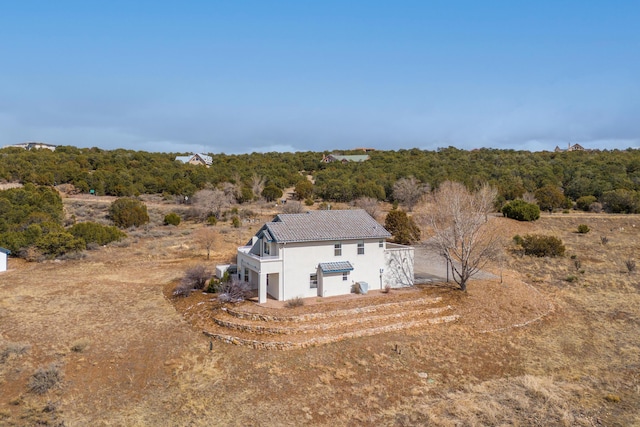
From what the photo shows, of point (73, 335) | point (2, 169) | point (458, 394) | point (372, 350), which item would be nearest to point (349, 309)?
point (372, 350)

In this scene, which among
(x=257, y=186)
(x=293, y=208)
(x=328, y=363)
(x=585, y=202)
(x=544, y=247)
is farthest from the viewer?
(x=257, y=186)

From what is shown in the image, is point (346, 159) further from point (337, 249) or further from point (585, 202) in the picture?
point (337, 249)

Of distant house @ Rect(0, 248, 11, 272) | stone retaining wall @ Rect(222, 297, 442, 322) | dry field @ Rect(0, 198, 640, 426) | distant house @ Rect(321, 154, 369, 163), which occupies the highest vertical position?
distant house @ Rect(321, 154, 369, 163)

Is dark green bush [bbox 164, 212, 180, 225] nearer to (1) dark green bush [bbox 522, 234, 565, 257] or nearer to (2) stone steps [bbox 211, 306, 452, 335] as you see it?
(2) stone steps [bbox 211, 306, 452, 335]

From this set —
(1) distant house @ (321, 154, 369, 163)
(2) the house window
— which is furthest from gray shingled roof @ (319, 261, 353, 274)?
(1) distant house @ (321, 154, 369, 163)

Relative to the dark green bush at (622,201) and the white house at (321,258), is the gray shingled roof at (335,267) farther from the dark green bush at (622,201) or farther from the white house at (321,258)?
the dark green bush at (622,201)

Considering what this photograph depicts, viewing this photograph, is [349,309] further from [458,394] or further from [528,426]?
[528,426]

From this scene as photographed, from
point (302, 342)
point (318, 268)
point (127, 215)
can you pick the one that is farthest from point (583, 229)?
point (127, 215)
